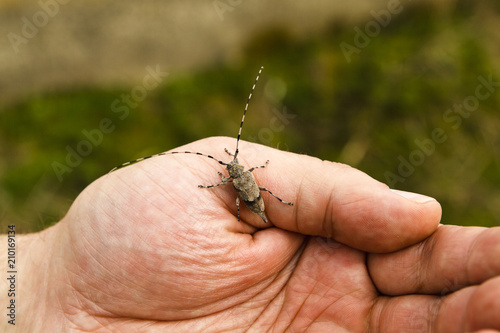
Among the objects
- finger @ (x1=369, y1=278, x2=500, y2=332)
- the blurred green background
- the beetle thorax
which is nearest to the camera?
finger @ (x1=369, y1=278, x2=500, y2=332)

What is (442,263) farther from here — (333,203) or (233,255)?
(233,255)

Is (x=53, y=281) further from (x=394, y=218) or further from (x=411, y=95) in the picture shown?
(x=411, y=95)

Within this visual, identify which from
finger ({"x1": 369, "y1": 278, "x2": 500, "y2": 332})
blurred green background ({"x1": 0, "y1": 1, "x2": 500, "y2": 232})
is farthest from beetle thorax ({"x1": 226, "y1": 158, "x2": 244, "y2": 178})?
blurred green background ({"x1": 0, "y1": 1, "x2": 500, "y2": 232})

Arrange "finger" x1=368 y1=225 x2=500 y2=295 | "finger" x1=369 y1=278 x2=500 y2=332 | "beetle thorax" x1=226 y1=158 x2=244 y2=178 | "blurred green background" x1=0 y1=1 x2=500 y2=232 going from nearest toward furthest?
Result: "finger" x1=369 y1=278 x2=500 y2=332
"finger" x1=368 y1=225 x2=500 y2=295
"beetle thorax" x1=226 y1=158 x2=244 y2=178
"blurred green background" x1=0 y1=1 x2=500 y2=232

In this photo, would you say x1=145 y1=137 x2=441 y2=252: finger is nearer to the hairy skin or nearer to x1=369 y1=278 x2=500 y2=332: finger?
the hairy skin

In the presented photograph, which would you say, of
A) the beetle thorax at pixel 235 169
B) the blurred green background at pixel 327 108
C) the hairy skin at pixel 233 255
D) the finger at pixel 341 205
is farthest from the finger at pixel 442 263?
the blurred green background at pixel 327 108

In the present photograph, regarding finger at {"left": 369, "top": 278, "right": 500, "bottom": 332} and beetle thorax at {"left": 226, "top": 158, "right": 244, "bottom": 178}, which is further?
beetle thorax at {"left": 226, "top": 158, "right": 244, "bottom": 178}
